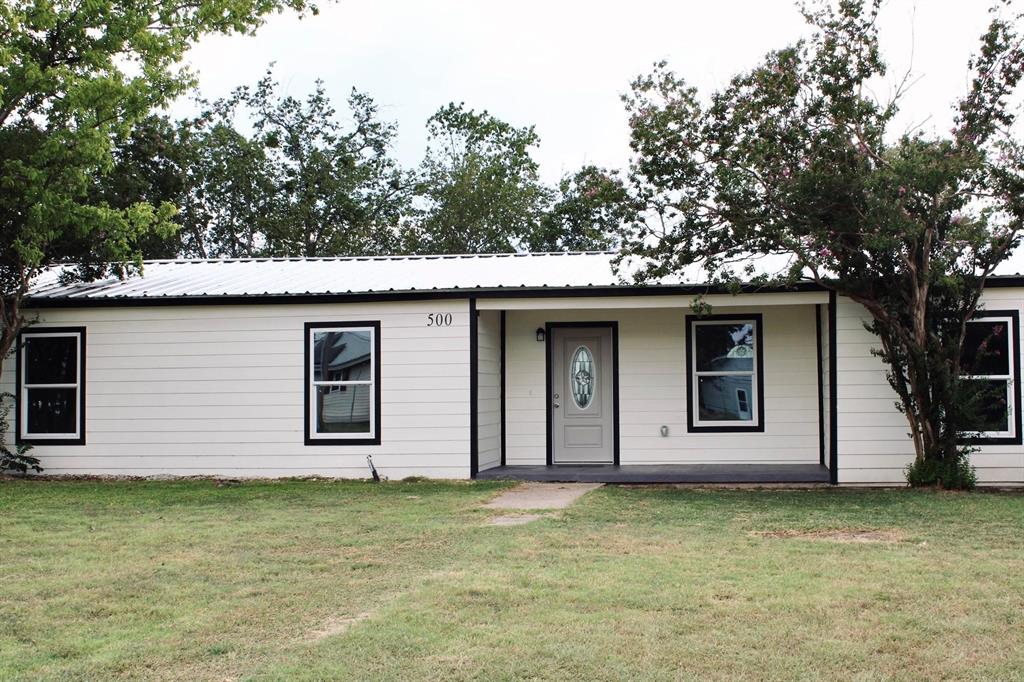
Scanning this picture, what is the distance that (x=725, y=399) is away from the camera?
14.7 m

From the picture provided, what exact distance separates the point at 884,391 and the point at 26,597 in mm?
9525

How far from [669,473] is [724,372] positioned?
1.87m

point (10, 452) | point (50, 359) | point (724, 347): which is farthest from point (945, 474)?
point (10, 452)

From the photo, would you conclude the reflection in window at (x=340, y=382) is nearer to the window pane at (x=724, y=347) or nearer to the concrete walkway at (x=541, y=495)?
the concrete walkway at (x=541, y=495)

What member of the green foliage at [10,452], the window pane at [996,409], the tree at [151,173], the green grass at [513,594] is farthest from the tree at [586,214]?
the tree at [151,173]

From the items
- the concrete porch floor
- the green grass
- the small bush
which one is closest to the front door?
the concrete porch floor

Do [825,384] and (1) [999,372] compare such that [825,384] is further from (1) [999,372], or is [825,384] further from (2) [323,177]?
(2) [323,177]

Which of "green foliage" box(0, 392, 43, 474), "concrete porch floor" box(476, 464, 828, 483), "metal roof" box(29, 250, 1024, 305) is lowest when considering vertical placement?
"concrete porch floor" box(476, 464, 828, 483)

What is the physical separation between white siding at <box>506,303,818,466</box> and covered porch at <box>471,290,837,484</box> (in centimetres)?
1

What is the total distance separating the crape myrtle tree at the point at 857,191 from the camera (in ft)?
38.1

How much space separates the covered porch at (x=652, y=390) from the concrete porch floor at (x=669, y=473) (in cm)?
4

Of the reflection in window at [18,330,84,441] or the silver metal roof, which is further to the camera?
the reflection in window at [18,330,84,441]

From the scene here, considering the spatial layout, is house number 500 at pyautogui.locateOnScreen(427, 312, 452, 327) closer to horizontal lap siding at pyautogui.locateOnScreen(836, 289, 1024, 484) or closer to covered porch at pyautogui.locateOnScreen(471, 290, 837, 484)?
covered porch at pyautogui.locateOnScreen(471, 290, 837, 484)

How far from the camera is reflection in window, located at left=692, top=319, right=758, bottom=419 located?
1466 cm
